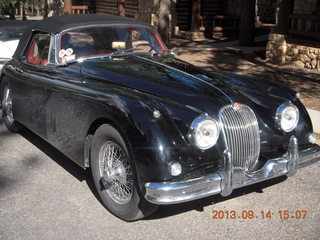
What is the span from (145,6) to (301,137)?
14825 mm

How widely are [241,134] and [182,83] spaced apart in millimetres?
807

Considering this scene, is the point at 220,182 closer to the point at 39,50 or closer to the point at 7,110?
the point at 39,50

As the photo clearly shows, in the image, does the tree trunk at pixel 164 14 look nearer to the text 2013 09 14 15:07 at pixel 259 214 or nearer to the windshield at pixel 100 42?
the windshield at pixel 100 42

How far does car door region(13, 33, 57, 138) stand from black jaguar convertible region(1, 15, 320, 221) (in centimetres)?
2

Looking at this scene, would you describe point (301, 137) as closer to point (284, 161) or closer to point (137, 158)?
point (284, 161)

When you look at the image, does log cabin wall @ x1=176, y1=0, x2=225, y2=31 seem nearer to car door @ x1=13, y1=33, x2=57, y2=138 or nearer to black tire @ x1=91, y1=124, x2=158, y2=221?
car door @ x1=13, y1=33, x2=57, y2=138

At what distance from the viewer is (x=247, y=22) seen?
14.5 meters

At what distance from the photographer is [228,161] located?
12.0 ft

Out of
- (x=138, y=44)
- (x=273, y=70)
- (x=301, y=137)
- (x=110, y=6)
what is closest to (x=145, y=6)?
(x=110, y=6)

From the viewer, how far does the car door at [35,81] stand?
512 centimetres

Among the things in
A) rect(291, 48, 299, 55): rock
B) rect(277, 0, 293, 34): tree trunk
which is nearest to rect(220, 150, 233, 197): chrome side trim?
rect(291, 48, 299, 55): rock

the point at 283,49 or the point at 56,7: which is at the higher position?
the point at 56,7

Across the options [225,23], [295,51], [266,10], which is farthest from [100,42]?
[266,10]

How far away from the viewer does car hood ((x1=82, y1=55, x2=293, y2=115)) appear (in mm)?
4094
